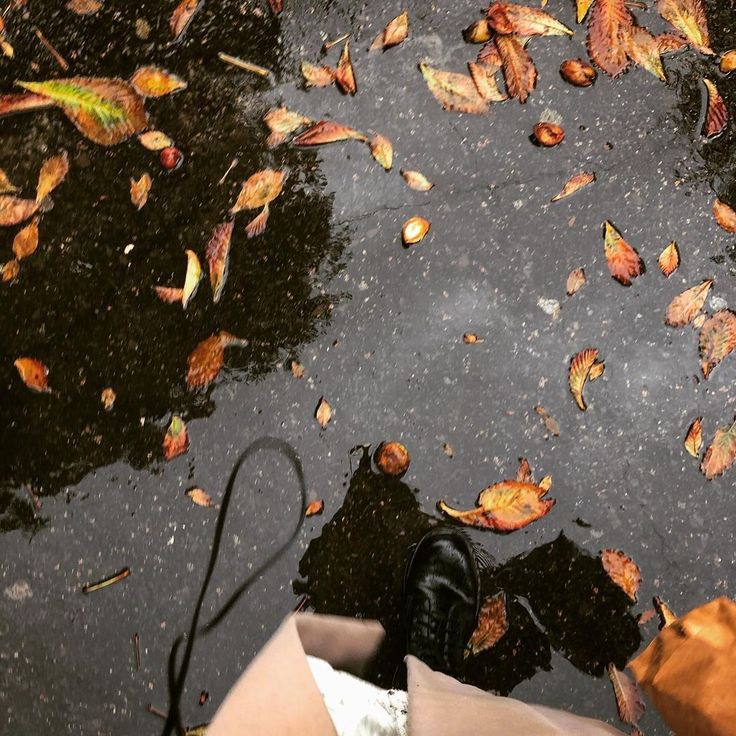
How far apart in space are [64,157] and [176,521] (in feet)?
3.39

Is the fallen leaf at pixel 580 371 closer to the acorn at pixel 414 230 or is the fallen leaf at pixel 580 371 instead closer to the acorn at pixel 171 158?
the acorn at pixel 414 230

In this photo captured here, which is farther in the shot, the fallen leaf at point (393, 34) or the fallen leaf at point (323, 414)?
the fallen leaf at point (393, 34)

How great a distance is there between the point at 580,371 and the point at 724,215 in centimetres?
62

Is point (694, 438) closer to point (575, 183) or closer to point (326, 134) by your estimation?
point (575, 183)

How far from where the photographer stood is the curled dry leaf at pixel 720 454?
1.62 m

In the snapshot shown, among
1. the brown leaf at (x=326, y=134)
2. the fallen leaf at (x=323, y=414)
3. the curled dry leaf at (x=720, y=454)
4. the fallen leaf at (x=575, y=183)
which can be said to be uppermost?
the brown leaf at (x=326, y=134)

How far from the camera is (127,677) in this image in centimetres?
153

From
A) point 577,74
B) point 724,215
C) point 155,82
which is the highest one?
point 155,82

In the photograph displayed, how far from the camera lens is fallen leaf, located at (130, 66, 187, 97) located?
170cm

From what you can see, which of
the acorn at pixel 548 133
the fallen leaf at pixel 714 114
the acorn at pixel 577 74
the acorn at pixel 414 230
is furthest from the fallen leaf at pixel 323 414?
the fallen leaf at pixel 714 114

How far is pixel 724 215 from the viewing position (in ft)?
5.62

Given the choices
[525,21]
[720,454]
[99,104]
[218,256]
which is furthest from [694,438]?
[99,104]

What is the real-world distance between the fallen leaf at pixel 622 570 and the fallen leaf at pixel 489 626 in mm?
287

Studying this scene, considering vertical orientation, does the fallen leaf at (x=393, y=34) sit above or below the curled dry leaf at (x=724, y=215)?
above
